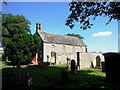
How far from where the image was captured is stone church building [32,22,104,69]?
106 ft

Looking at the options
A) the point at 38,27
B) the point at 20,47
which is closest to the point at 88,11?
the point at 20,47

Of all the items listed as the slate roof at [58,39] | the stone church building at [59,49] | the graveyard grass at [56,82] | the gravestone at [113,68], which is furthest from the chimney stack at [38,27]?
the gravestone at [113,68]

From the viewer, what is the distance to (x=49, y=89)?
12.2 metres

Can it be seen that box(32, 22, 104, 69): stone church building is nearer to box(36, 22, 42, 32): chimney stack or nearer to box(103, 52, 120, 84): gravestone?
box(36, 22, 42, 32): chimney stack

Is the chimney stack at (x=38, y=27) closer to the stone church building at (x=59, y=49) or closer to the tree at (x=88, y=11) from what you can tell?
the stone church building at (x=59, y=49)

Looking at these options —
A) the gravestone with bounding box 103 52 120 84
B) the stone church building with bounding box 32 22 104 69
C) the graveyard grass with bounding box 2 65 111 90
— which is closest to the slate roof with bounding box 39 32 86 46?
the stone church building with bounding box 32 22 104 69

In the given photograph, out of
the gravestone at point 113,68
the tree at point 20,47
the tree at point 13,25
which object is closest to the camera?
the gravestone at point 113,68

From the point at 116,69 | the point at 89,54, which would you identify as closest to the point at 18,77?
the point at 116,69

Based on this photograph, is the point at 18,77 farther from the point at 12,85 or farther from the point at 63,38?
the point at 63,38

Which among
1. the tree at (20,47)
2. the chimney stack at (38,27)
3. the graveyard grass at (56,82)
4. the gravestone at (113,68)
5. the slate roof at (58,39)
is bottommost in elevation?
the graveyard grass at (56,82)

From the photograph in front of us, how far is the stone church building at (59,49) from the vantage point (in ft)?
106

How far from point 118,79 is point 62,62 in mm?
23517

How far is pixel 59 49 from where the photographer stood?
47406mm

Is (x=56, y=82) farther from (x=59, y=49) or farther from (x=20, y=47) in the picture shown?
(x=59, y=49)
